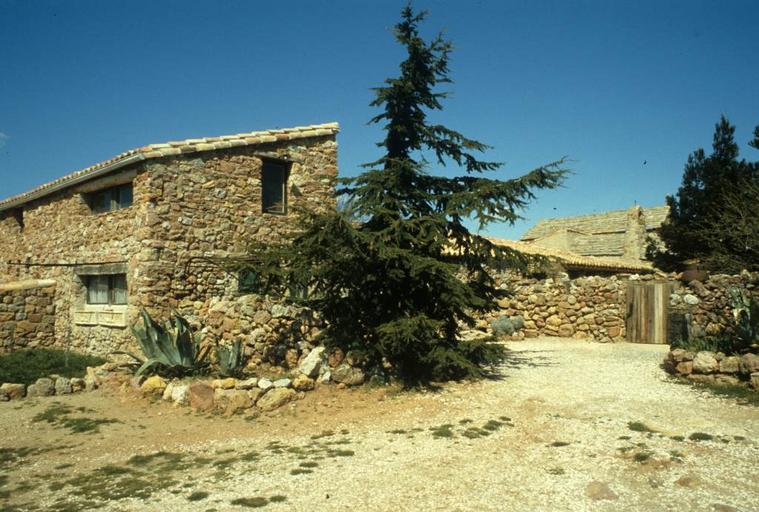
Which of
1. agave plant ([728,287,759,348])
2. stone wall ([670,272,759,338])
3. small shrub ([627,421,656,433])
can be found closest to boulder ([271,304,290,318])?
small shrub ([627,421,656,433])

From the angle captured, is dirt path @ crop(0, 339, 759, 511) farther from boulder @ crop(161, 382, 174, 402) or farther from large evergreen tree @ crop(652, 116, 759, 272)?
large evergreen tree @ crop(652, 116, 759, 272)

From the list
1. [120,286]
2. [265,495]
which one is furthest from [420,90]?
[120,286]

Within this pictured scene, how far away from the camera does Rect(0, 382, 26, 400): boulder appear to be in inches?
Result: 369

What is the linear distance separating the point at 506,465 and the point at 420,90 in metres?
7.26

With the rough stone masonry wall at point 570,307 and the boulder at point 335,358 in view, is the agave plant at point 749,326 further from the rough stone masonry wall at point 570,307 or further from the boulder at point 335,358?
the boulder at point 335,358

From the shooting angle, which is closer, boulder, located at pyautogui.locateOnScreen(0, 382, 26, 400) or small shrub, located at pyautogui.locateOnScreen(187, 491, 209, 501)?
small shrub, located at pyautogui.locateOnScreen(187, 491, 209, 501)

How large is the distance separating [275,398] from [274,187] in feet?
24.7

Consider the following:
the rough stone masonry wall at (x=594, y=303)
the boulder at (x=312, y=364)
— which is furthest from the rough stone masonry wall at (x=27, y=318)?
the rough stone masonry wall at (x=594, y=303)

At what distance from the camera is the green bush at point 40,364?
11148mm

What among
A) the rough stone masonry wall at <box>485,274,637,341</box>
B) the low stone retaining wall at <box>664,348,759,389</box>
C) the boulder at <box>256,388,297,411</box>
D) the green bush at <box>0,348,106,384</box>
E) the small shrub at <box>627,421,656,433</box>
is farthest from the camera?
the rough stone masonry wall at <box>485,274,637,341</box>

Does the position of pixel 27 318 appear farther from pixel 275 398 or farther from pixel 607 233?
pixel 607 233

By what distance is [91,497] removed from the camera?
5.08 meters

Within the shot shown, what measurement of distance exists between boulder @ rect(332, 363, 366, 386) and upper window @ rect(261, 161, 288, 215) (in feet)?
20.3

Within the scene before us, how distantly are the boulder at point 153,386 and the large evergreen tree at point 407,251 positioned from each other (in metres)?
2.48
